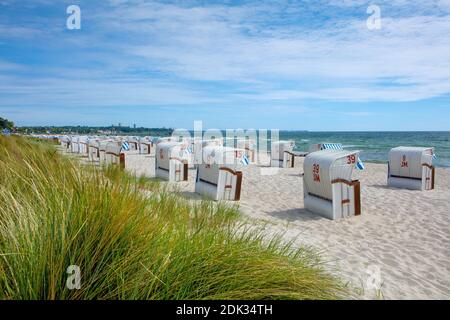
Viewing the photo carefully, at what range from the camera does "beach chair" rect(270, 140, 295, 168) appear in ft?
61.5

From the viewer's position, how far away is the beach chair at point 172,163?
12.6 m

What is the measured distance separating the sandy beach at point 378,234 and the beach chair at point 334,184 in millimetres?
240

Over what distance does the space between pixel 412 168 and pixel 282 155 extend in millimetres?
7643

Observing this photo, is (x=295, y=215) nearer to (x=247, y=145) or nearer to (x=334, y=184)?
(x=334, y=184)

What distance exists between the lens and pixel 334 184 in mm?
7715

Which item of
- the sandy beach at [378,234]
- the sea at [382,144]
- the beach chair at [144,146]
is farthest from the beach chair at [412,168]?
the beach chair at [144,146]

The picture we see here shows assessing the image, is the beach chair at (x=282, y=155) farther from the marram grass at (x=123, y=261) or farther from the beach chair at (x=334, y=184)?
the marram grass at (x=123, y=261)

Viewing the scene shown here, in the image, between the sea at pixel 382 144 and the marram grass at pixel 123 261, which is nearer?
the marram grass at pixel 123 261

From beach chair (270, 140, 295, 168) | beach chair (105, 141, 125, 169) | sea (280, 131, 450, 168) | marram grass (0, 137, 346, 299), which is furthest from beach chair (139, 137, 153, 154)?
marram grass (0, 137, 346, 299)

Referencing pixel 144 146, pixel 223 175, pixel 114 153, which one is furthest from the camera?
pixel 144 146

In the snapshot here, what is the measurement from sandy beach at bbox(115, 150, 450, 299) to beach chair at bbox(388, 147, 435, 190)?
0.49 m

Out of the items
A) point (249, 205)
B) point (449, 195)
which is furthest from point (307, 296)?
point (449, 195)

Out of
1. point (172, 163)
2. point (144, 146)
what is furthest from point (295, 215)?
point (144, 146)
